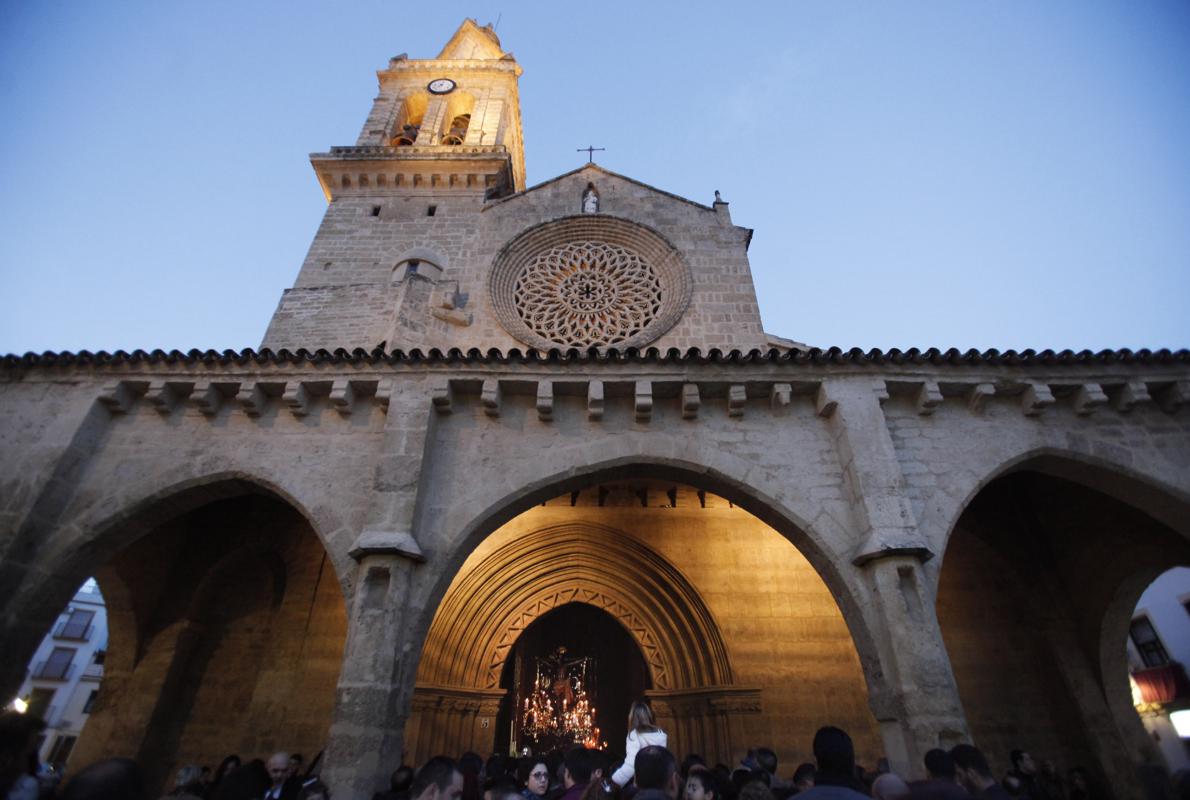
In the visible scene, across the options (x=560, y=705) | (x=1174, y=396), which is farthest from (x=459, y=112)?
(x=1174, y=396)

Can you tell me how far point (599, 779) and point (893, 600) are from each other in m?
2.94

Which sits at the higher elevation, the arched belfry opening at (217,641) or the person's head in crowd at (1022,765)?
the arched belfry opening at (217,641)

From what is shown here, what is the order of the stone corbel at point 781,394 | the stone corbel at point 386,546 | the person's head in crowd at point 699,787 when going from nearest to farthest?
the person's head in crowd at point 699,787 → the stone corbel at point 386,546 → the stone corbel at point 781,394

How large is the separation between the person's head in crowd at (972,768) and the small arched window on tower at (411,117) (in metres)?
17.9

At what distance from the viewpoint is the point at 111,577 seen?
7023 mm

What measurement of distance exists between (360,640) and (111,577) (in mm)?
4728

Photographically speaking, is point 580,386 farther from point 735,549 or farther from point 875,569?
point 735,549

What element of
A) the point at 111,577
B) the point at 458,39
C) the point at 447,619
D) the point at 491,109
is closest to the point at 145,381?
the point at 111,577

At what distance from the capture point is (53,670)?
77.6 ft

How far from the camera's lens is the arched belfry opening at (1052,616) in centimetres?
674

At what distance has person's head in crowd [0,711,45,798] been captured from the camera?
239cm

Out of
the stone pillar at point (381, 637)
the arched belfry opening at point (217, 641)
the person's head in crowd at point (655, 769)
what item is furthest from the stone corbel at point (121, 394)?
the person's head in crowd at point (655, 769)

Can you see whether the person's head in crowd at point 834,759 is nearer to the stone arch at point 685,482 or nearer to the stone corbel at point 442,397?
the stone arch at point 685,482

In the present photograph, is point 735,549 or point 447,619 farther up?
point 735,549
